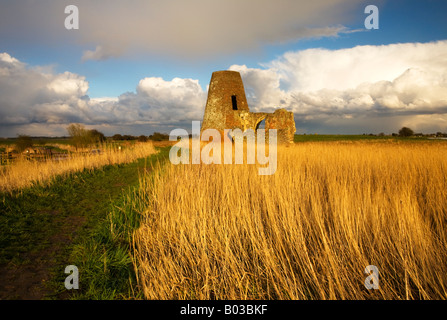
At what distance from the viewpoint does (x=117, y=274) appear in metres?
2.24

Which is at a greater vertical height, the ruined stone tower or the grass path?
the ruined stone tower

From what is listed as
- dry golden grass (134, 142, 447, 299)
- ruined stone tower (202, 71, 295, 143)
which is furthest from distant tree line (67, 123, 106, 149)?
dry golden grass (134, 142, 447, 299)

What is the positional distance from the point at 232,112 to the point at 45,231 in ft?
49.0

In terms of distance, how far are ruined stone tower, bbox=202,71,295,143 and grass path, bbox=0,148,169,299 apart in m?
12.0

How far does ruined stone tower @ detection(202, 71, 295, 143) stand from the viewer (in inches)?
646

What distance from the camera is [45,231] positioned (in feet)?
10.9

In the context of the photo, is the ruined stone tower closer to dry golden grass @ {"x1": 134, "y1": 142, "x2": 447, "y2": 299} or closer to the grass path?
the grass path

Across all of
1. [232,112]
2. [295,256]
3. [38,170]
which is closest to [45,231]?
[295,256]

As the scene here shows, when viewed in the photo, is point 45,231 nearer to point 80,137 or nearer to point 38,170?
point 38,170
